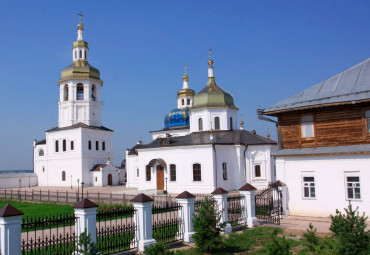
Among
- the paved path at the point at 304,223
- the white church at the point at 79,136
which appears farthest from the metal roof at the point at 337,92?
the white church at the point at 79,136

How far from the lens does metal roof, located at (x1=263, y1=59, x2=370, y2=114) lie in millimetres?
15047

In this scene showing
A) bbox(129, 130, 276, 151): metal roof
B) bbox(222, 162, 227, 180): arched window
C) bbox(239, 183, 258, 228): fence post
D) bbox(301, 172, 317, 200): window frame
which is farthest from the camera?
bbox(129, 130, 276, 151): metal roof

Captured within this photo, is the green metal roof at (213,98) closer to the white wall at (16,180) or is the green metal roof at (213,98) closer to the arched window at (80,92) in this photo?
the arched window at (80,92)

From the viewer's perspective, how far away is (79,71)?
4366 cm

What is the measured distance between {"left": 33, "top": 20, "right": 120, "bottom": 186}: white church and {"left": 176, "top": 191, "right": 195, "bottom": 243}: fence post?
32189 mm

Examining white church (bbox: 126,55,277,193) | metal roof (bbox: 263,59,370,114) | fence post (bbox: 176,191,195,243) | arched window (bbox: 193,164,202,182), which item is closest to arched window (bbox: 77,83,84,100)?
white church (bbox: 126,55,277,193)

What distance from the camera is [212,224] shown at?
10.2m

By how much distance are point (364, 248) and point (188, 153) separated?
21.7 m

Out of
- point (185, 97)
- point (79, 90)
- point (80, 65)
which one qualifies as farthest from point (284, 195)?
point (80, 65)

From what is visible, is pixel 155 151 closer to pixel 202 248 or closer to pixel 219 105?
pixel 219 105

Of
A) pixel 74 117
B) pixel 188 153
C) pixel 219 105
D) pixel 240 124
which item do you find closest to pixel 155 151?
pixel 188 153

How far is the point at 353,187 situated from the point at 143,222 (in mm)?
9263

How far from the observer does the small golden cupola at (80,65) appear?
143 feet

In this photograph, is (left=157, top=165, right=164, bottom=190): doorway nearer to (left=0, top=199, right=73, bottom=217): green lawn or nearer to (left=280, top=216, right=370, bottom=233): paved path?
(left=0, top=199, right=73, bottom=217): green lawn
